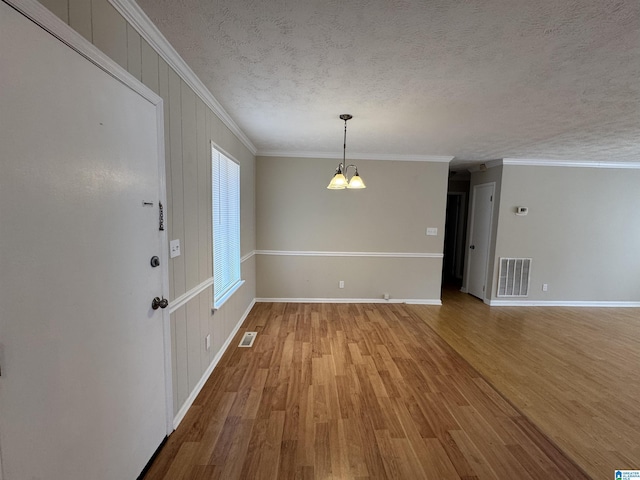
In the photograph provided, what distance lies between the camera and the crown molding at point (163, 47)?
4.12ft

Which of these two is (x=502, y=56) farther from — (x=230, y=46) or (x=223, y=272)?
(x=223, y=272)

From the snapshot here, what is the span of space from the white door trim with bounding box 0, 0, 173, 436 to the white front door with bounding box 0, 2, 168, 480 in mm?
31

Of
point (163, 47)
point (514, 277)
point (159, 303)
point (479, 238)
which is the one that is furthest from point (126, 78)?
point (514, 277)

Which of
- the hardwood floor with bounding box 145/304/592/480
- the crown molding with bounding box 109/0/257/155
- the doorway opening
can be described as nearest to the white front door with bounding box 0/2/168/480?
the crown molding with bounding box 109/0/257/155

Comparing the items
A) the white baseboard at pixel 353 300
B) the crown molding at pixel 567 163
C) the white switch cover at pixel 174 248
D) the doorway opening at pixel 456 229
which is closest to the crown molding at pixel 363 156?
the crown molding at pixel 567 163

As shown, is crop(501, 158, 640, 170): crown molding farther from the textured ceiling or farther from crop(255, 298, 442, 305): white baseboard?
crop(255, 298, 442, 305): white baseboard

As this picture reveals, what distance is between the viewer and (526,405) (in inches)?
84.2

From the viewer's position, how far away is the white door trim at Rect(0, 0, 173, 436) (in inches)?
33.4

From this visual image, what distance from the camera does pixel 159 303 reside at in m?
1.55

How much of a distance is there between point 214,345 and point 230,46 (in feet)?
8.16

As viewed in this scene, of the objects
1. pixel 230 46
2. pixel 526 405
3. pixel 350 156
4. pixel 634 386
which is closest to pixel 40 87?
pixel 230 46

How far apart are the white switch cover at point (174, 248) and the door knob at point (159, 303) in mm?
294

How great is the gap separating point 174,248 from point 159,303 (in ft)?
1.26

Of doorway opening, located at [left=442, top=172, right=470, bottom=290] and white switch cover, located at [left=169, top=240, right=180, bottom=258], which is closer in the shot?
white switch cover, located at [left=169, top=240, right=180, bottom=258]
